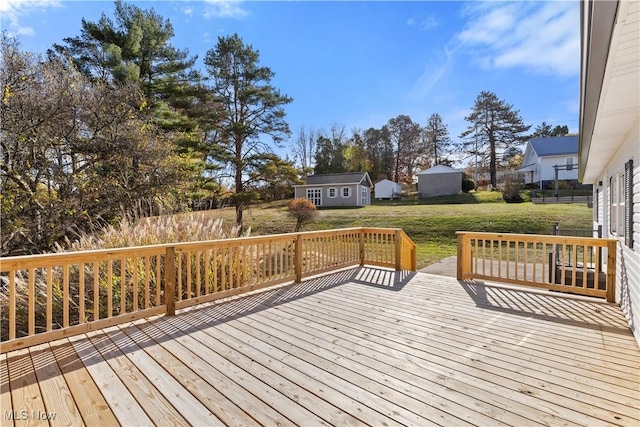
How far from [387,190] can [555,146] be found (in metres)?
13.8

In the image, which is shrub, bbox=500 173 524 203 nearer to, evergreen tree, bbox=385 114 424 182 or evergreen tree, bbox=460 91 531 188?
evergreen tree, bbox=460 91 531 188

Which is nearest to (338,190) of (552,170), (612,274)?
(552,170)

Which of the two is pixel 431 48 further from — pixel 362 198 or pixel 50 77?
pixel 362 198

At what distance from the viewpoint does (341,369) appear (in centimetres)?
241

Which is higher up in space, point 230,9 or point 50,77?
point 230,9

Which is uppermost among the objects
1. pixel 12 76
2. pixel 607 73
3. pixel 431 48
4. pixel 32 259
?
pixel 431 48

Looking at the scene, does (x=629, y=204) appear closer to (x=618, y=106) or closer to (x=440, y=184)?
(x=618, y=106)

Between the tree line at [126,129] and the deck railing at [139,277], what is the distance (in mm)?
2267

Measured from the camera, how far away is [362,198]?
85.6 feet

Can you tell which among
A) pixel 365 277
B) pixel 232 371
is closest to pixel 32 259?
pixel 232 371

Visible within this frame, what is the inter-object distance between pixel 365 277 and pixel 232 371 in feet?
11.7

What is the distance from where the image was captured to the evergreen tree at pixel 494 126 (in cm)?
3027

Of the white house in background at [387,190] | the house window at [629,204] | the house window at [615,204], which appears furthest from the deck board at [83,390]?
the white house in background at [387,190]

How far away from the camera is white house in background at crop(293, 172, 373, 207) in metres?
25.4
